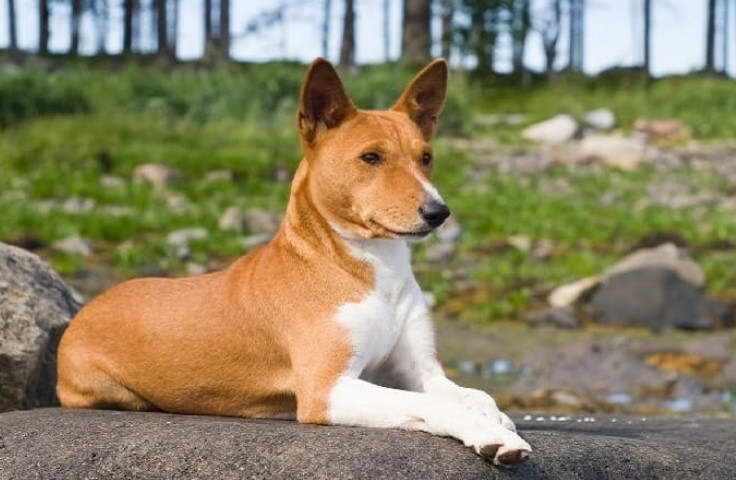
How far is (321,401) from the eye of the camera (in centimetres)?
542

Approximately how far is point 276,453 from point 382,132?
147 centimetres

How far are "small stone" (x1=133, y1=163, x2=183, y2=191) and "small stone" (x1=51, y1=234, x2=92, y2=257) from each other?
375 centimetres

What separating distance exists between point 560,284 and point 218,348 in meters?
9.92

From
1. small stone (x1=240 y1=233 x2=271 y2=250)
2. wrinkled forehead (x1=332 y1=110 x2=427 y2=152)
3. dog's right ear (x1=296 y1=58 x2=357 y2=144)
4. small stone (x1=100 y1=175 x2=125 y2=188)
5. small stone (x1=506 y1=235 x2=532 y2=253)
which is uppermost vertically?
dog's right ear (x1=296 y1=58 x2=357 y2=144)

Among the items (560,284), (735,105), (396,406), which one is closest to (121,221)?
(560,284)

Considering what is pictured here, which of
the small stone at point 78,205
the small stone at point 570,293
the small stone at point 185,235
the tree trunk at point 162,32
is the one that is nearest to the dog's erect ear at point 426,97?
the small stone at point 570,293

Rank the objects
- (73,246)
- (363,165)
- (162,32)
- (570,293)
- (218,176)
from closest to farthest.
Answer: (363,165)
(570,293)
(73,246)
(218,176)
(162,32)

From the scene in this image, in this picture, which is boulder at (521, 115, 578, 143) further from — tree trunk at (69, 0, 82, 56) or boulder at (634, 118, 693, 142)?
tree trunk at (69, 0, 82, 56)

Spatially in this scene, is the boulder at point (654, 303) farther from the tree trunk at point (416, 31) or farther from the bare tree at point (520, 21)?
the bare tree at point (520, 21)

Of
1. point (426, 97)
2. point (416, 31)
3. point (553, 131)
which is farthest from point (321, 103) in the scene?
point (416, 31)

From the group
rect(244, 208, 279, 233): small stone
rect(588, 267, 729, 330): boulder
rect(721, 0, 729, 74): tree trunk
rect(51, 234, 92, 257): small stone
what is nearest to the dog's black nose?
rect(588, 267, 729, 330): boulder

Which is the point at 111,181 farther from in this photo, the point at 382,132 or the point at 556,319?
the point at 382,132

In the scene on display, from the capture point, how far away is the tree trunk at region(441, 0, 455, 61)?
1415 inches

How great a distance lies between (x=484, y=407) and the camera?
213 inches
